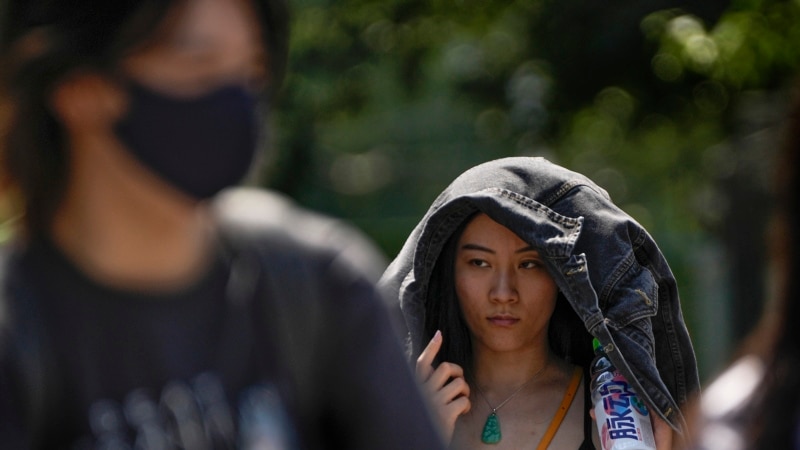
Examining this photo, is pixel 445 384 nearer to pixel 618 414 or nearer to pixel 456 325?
pixel 456 325

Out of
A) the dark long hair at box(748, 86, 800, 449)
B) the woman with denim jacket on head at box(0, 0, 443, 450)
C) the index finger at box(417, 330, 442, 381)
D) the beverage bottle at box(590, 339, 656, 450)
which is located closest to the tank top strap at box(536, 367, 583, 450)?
the beverage bottle at box(590, 339, 656, 450)

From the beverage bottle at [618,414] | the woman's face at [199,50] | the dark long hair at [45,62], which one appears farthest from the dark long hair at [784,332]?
the beverage bottle at [618,414]

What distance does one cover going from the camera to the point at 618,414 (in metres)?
3.47

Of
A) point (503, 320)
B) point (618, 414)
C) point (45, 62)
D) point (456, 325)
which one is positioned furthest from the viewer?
point (456, 325)

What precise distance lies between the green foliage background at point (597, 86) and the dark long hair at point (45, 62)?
615 centimetres

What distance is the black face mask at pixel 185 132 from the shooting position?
1.55m

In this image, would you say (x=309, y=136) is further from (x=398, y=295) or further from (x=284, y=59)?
(x=284, y=59)

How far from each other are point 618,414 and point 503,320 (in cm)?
40

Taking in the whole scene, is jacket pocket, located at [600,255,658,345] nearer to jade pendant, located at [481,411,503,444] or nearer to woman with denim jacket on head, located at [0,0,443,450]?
jade pendant, located at [481,411,503,444]

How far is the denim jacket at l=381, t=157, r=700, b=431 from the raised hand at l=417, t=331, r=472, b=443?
0.30 feet

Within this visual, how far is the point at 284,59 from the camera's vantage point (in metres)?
1.63

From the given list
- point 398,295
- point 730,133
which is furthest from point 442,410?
point 730,133

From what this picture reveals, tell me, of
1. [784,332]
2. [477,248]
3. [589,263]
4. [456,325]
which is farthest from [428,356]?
[784,332]

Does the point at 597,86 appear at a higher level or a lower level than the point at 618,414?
higher
